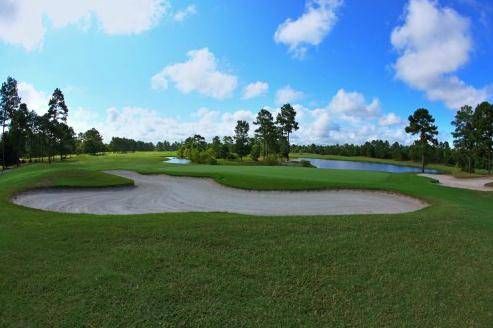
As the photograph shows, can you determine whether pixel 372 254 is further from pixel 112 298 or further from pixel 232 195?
pixel 232 195

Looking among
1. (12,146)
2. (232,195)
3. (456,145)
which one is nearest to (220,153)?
(12,146)

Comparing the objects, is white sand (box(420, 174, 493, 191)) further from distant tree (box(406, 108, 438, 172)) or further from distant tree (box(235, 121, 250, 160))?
distant tree (box(235, 121, 250, 160))

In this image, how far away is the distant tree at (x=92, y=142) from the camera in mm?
125750

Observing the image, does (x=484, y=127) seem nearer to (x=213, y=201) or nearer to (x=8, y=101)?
(x=213, y=201)

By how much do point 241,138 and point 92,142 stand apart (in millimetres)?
56530

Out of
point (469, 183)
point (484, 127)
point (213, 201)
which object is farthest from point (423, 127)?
point (213, 201)

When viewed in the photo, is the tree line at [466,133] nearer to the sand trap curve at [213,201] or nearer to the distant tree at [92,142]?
the sand trap curve at [213,201]

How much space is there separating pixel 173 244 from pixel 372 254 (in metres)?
4.90

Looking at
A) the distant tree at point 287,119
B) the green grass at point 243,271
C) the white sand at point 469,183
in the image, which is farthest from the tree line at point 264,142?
the green grass at point 243,271

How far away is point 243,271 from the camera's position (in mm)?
7473

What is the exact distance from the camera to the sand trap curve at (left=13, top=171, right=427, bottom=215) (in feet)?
53.0

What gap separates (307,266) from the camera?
25.6 feet

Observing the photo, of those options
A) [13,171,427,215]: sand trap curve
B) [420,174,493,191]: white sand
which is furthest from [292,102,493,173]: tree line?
[13,171,427,215]: sand trap curve

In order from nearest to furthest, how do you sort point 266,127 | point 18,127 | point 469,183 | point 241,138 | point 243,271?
1. point 243,271
2. point 469,183
3. point 18,127
4. point 266,127
5. point 241,138
